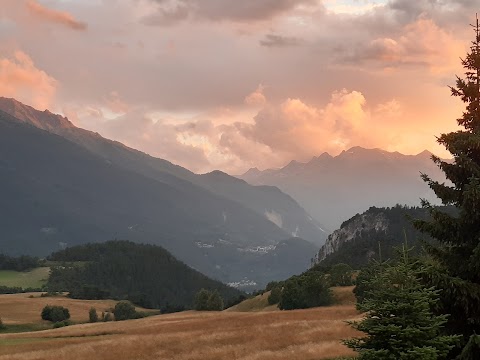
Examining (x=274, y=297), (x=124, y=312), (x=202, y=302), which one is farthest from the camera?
(x=124, y=312)

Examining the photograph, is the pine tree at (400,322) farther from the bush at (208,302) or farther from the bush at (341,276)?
the bush at (208,302)

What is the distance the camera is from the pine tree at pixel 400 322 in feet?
57.7

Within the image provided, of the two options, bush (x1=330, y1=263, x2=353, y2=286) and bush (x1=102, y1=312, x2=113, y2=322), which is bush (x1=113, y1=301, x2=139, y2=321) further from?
bush (x1=330, y1=263, x2=353, y2=286)

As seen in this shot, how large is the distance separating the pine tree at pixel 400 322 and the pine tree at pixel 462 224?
2023 mm

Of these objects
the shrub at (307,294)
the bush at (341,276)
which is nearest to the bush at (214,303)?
the shrub at (307,294)

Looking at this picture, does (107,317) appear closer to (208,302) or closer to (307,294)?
(208,302)

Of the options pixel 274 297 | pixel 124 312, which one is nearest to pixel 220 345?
pixel 274 297

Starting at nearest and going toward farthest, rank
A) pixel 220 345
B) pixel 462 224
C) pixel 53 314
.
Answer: pixel 462 224, pixel 220 345, pixel 53 314

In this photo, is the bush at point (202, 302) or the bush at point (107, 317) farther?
the bush at point (107, 317)

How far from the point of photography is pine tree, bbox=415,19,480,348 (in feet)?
65.9

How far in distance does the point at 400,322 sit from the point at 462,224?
6170 mm

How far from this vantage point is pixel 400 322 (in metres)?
18.0

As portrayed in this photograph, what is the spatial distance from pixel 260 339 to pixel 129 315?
122m

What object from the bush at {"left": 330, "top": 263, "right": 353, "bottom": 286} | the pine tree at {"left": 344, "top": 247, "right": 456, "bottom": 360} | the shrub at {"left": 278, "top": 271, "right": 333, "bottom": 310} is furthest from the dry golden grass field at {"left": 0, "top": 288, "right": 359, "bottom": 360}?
the bush at {"left": 330, "top": 263, "right": 353, "bottom": 286}
